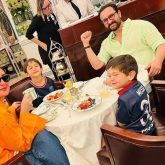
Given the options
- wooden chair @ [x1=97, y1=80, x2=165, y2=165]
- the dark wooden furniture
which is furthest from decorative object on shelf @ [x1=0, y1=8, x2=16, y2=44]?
wooden chair @ [x1=97, y1=80, x2=165, y2=165]

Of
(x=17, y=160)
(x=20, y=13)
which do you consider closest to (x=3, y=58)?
(x=20, y=13)

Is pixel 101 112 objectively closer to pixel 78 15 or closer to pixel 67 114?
pixel 67 114

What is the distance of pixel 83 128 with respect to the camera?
210 cm

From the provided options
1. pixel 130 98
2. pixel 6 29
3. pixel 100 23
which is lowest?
pixel 130 98

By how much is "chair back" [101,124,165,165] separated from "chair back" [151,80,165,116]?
0.64 metres

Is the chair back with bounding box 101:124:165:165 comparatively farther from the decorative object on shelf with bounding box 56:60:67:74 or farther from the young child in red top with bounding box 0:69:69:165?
the decorative object on shelf with bounding box 56:60:67:74

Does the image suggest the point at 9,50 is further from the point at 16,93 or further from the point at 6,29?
the point at 16,93

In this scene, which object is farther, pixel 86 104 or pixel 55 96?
pixel 55 96

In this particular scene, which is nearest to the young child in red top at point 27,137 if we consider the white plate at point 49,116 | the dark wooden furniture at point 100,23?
the white plate at point 49,116

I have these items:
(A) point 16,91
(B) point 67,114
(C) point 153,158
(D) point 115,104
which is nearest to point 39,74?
(A) point 16,91

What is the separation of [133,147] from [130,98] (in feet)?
1.43

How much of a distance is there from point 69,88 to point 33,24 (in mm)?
2039

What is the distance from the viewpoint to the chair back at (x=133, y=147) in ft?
4.36

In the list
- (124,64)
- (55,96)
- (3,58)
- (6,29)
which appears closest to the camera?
(124,64)
